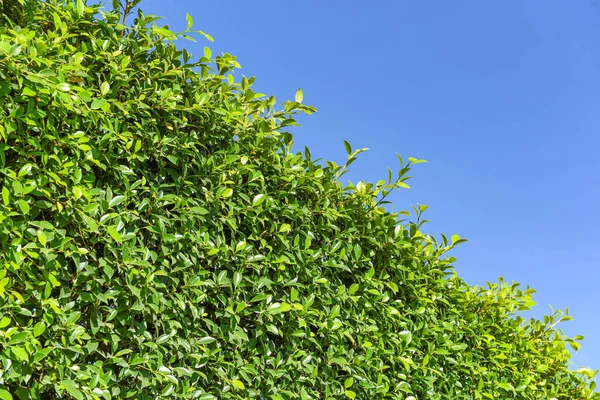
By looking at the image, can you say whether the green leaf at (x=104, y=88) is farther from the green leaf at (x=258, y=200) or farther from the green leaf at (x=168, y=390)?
the green leaf at (x=168, y=390)

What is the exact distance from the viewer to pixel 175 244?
3291 mm

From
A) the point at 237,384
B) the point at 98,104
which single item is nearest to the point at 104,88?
the point at 98,104

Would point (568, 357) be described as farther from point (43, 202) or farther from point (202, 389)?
point (43, 202)

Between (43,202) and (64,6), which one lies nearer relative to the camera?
(43,202)

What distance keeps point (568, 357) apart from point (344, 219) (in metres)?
3.39

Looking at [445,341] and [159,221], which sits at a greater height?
[445,341]

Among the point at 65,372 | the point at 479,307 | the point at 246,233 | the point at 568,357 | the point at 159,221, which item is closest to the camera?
the point at 65,372

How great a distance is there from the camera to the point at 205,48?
12.3ft

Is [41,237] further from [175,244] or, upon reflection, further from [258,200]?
[258,200]

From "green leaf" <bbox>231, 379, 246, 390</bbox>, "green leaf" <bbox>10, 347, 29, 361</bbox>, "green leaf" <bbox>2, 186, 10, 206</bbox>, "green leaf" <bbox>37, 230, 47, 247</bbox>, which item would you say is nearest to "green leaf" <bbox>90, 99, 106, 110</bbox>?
"green leaf" <bbox>2, 186, 10, 206</bbox>

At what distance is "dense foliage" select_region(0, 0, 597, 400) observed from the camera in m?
2.87

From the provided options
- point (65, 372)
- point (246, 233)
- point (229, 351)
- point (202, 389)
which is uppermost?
point (246, 233)

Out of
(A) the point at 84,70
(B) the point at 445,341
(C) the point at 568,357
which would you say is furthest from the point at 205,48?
(C) the point at 568,357

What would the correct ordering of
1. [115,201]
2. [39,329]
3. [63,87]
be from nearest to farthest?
[39,329], [63,87], [115,201]
